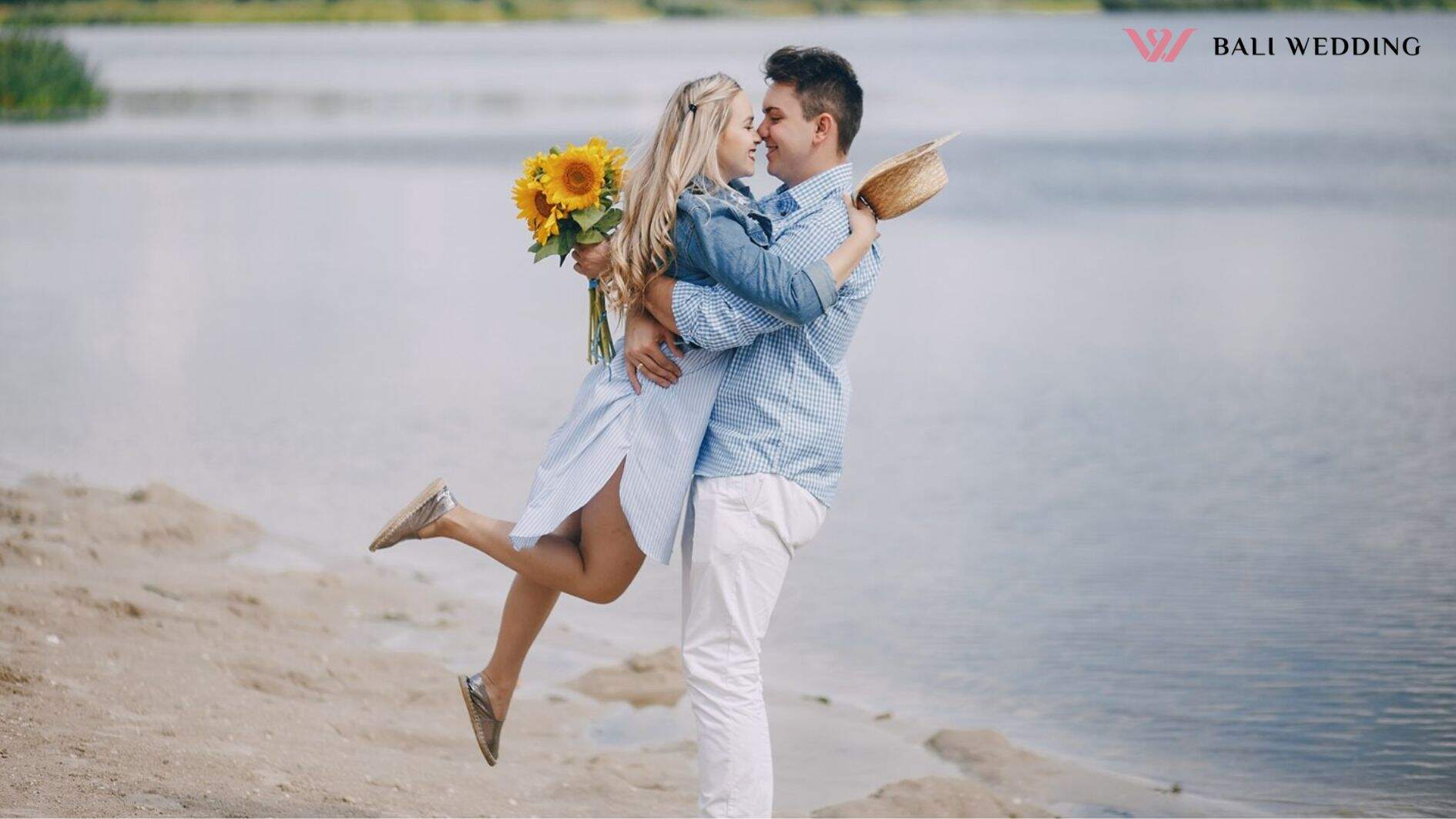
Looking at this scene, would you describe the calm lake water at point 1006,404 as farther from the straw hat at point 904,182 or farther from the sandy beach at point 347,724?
the straw hat at point 904,182

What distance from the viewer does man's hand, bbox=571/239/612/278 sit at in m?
3.86

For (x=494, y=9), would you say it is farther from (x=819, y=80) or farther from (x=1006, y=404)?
(x=819, y=80)

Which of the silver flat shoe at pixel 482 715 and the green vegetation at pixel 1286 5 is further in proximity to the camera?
the green vegetation at pixel 1286 5

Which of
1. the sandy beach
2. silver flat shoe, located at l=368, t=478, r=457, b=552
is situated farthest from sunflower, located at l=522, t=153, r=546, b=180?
the sandy beach

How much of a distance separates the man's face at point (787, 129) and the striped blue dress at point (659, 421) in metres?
0.13

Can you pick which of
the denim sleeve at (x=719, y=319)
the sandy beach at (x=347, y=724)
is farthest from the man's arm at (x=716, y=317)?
the sandy beach at (x=347, y=724)

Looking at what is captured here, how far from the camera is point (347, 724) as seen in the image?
493 cm

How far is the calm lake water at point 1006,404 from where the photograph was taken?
5.97 m

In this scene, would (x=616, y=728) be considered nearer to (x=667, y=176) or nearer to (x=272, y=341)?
(x=667, y=176)

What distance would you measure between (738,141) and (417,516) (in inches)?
46.8

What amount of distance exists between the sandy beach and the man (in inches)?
35.8

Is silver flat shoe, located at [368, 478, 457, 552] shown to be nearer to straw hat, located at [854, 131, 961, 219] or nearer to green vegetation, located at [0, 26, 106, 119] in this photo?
straw hat, located at [854, 131, 961, 219]

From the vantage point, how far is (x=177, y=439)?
919 cm

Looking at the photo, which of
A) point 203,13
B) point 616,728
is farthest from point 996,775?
point 203,13
